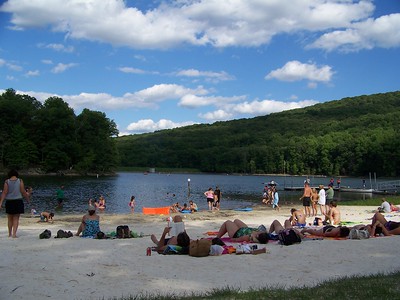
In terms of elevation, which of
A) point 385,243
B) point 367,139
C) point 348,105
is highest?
point 348,105

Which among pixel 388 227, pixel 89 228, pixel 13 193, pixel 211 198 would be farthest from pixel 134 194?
pixel 388 227

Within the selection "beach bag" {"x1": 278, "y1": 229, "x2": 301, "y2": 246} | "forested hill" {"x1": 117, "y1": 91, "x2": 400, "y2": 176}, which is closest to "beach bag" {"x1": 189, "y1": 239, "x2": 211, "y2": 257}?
"beach bag" {"x1": 278, "y1": 229, "x2": 301, "y2": 246}

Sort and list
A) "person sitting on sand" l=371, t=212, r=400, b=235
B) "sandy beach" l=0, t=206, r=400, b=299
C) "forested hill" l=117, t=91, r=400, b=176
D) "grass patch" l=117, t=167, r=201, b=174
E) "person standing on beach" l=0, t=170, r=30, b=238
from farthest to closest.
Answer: "grass patch" l=117, t=167, r=201, b=174, "forested hill" l=117, t=91, r=400, b=176, "person sitting on sand" l=371, t=212, r=400, b=235, "person standing on beach" l=0, t=170, r=30, b=238, "sandy beach" l=0, t=206, r=400, b=299

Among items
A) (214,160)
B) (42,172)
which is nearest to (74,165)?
(42,172)

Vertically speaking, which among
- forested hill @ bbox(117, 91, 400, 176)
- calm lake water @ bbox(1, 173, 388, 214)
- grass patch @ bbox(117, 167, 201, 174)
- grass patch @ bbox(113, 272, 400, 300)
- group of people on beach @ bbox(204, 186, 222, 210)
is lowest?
calm lake water @ bbox(1, 173, 388, 214)

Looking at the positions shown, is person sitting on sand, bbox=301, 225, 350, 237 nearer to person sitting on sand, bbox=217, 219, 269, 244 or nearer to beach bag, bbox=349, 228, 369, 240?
beach bag, bbox=349, 228, 369, 240

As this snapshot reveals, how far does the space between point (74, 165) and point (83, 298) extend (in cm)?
10454

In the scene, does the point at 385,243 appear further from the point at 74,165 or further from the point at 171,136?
the point at 171,136

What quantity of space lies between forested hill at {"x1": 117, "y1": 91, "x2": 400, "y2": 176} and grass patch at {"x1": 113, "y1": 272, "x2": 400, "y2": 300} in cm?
10845

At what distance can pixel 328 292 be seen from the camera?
612 cm

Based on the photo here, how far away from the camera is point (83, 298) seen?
21.8 feet

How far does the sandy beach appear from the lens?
7.31 m

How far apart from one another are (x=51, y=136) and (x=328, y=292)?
10334cm

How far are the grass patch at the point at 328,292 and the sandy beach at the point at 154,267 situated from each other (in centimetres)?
67
